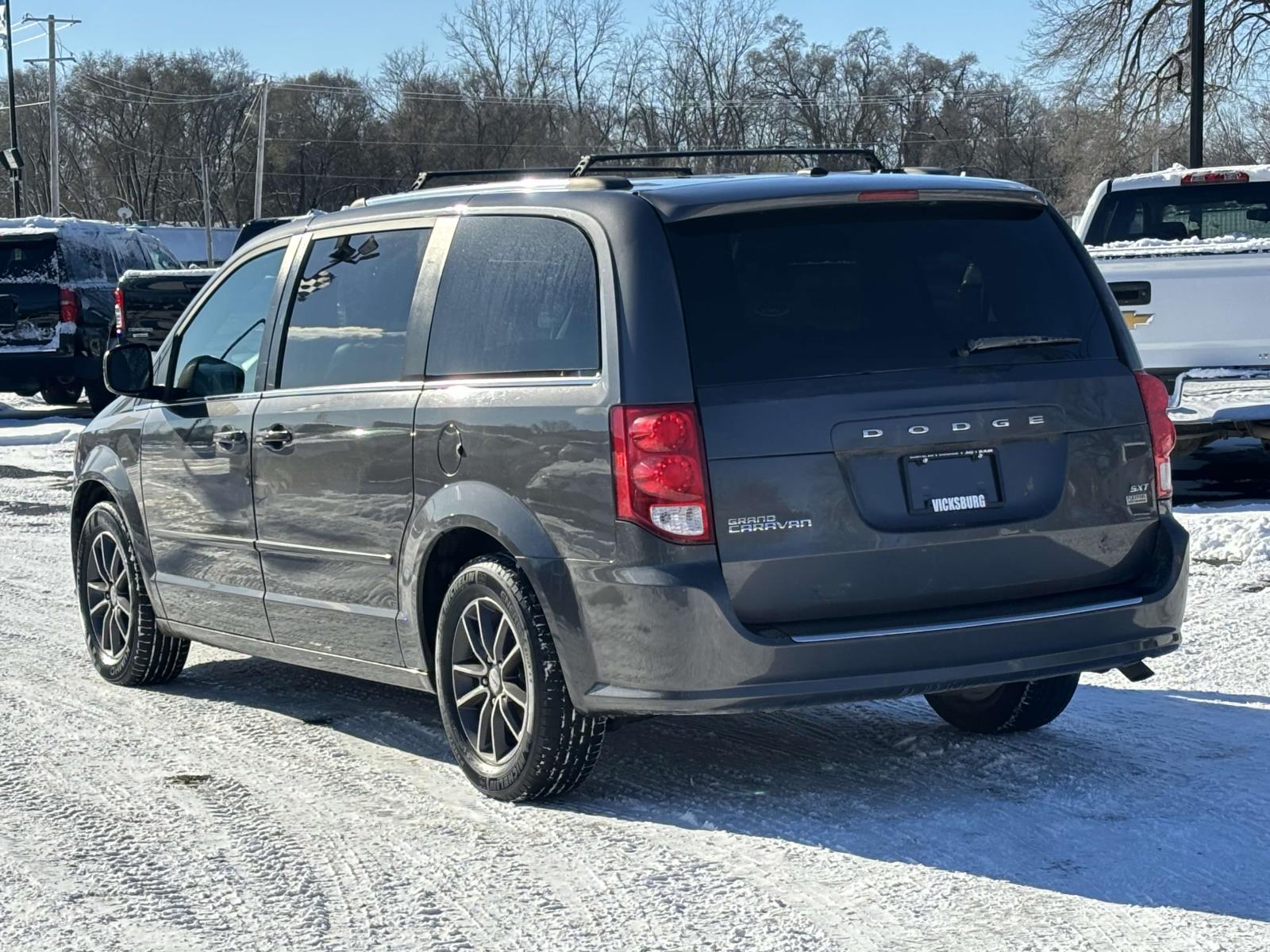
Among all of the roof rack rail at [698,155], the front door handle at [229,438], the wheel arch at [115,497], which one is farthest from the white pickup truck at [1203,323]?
the wheel arch at [115,497]

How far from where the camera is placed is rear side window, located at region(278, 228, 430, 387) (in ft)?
18.7

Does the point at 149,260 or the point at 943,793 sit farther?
the point at 149,260

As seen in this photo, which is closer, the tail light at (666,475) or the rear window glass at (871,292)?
the tail light at (666,475)

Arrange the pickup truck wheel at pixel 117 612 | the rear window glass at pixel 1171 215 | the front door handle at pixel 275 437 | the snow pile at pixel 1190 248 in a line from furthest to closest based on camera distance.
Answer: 1. the rear window glass at pixel 1171 215
2. the snow pile at pixel 1190 248
3. the pickup truck wheel at pixel 117 612
4. the front door handle at pixel 275 437

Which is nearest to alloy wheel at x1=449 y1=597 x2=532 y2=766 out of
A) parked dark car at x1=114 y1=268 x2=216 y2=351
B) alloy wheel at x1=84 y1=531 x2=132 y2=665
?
alloy wheel at x1=84 y1=531 x2=132 y2=665

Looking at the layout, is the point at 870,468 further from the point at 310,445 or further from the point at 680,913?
the point at 310,445

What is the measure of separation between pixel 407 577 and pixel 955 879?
6.51 ft

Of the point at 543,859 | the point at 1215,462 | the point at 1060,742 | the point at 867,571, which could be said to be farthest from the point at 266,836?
the point at 1215,462

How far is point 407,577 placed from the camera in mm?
5480

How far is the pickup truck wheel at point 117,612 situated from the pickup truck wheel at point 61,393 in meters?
14.5

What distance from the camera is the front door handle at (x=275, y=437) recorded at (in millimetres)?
6004

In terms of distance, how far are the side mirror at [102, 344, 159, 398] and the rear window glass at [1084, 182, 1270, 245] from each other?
7.05 m

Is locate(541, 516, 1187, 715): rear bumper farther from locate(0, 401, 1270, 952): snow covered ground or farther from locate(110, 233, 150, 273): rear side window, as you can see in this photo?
locate(110, 233, 150, 273): rear side window

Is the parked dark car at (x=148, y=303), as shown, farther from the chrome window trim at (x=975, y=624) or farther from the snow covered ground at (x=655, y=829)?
the chrome window trim at (x=975, y=624)
